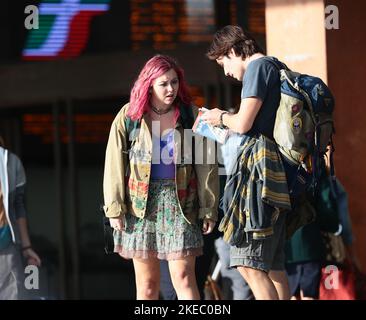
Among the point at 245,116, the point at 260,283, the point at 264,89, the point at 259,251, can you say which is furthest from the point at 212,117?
the point at 260,283

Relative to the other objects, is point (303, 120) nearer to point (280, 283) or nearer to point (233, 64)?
point (233, 64)

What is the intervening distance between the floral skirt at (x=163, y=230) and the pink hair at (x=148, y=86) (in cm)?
43

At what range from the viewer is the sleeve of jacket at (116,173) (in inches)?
262

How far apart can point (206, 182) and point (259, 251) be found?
510 mm

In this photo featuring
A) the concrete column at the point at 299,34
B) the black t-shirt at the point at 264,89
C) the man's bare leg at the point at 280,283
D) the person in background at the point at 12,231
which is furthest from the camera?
the concrete column at the point at 299,34

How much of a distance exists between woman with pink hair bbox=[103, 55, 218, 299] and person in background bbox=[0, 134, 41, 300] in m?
1.20

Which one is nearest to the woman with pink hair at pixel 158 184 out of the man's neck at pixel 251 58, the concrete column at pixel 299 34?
the man's neck at pixel 251 58

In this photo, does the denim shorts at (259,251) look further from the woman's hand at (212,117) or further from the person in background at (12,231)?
the person in background at (12,231)

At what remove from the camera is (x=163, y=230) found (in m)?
6.65

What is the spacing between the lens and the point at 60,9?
9.73m

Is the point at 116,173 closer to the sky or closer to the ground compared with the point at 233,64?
closer to the ground
